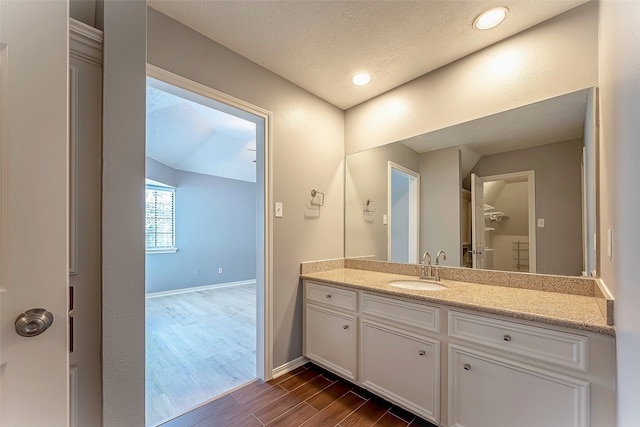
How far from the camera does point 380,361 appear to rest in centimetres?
174

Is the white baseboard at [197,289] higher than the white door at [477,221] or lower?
lower

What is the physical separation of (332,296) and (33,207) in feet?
5.67

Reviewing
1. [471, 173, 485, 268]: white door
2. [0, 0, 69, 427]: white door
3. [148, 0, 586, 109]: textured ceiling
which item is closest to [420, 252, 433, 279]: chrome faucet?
[471, 173, 485, 268]: white door

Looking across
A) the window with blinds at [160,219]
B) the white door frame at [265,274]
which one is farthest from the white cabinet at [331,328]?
the window with blinds at [160,219]

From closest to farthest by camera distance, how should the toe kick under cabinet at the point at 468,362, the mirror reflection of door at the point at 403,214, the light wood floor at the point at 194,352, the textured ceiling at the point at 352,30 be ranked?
the toe kick under cabinet at the point at 468,362
the textured ceiling at the point at 352,30
the light wood floor at the point at 194,352
the mirror reflection of door at the point at 403,214

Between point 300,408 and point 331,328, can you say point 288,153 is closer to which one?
point 331,328

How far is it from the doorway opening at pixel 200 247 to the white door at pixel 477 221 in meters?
1.58

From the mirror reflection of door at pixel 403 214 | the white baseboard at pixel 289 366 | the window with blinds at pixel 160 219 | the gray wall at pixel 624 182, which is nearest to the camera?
the gray wall at pixel 624 182

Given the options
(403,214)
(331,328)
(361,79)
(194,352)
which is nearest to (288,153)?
(361,79)

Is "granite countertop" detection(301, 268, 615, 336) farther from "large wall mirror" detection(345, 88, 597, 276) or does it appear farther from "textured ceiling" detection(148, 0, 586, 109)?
"textured ceiling" detection(148, 0, 586, 109)

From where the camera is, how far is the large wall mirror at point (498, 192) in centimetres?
152

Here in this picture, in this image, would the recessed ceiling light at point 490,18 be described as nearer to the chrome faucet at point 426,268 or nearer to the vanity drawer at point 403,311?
the chrome faucet at point 426,268

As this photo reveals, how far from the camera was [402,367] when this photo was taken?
163 cm

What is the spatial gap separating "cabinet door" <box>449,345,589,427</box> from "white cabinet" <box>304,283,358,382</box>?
0.69m
